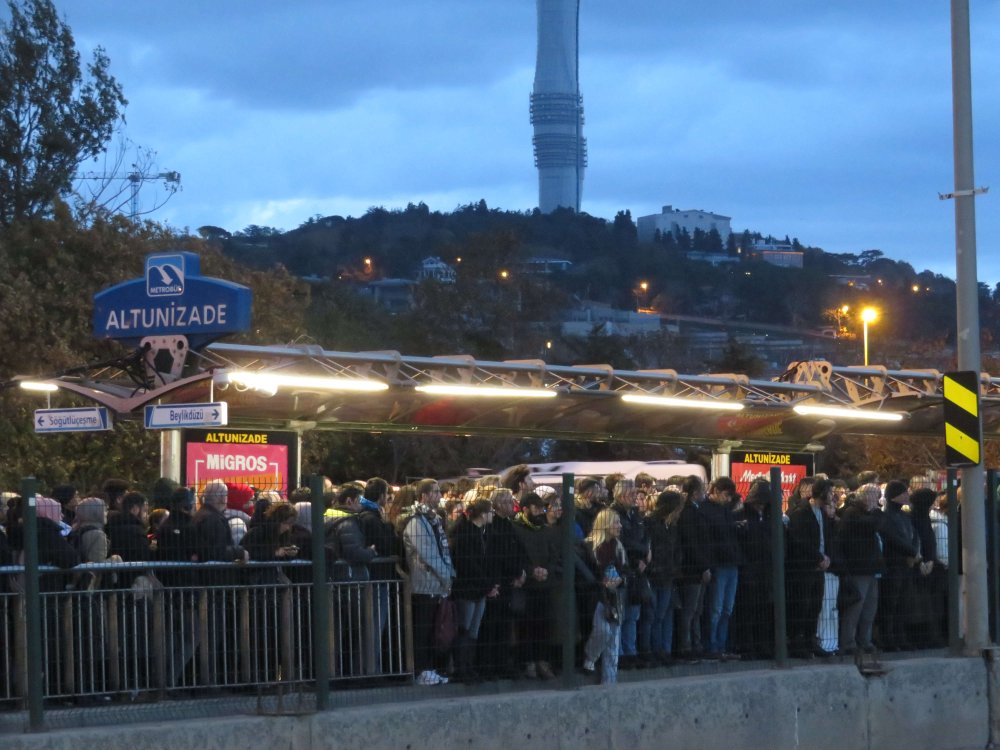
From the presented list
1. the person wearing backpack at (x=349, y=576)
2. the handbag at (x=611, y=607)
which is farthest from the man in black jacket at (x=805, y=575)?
the person wearing backpack at (x=349, y=576)

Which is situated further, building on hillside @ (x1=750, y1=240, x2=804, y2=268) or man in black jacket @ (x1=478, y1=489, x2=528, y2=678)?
building on hillside @ (x1=750, y1=240, x2=804, y2=268)

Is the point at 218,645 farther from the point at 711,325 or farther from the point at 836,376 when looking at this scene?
the point at 711,325

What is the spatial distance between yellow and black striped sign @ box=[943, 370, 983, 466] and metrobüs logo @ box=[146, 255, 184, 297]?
7929mm

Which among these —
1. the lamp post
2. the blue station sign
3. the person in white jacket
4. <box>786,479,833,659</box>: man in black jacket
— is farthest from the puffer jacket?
the lamp post

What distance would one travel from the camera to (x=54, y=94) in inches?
1302

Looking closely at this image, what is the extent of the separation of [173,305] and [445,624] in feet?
23.7

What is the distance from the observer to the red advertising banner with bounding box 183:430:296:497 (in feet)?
59.1

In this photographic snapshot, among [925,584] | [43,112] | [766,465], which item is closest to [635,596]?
[925,584]

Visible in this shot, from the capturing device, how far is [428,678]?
436 inches

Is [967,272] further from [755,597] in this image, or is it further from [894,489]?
[755,597]

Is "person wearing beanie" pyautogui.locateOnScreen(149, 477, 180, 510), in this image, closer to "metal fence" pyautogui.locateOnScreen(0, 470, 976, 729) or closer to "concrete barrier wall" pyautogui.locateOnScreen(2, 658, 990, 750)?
"metal fence" pyautogui.locateOnScreen(0, 470, 976, 729)

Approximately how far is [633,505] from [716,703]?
1.66m

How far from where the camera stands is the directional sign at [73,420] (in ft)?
52.9

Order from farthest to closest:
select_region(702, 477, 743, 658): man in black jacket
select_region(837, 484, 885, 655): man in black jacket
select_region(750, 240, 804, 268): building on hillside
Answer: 1. select_region(750, 240, 804, 268): building on hillside
2. select_region(837, 484, 885, 655): man in black jacket
3. select_region(702, 477, 743, 658): man in black jacket
